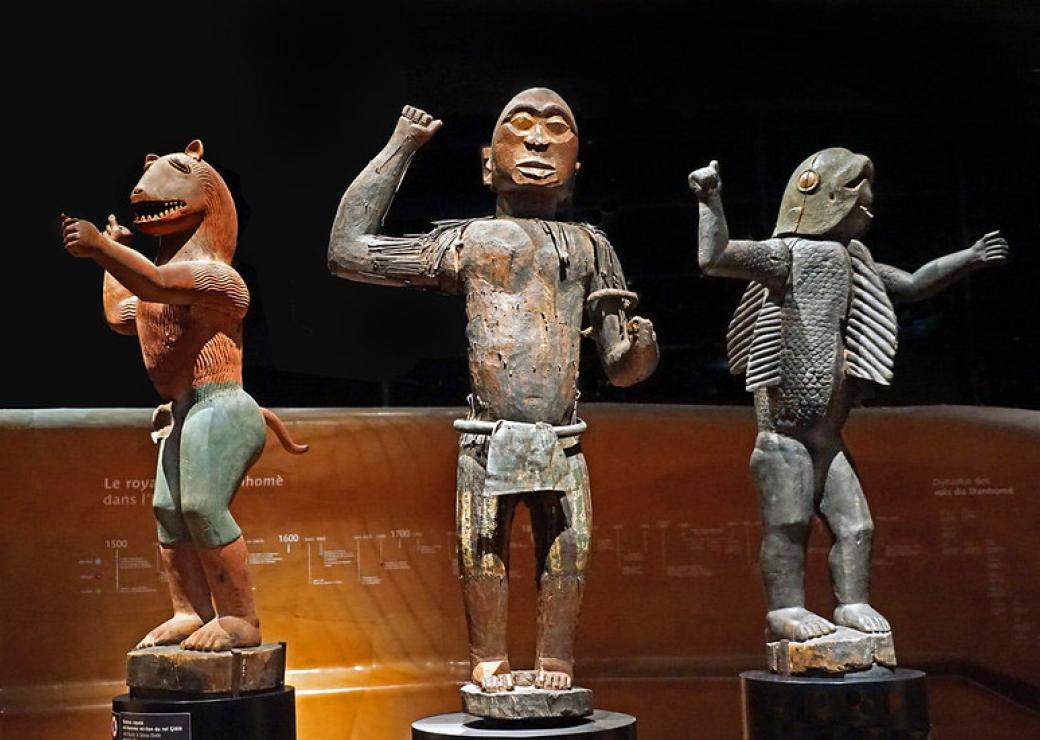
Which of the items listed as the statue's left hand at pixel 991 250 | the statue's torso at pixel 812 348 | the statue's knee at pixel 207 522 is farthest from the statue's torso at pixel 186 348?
the statue's left hand at pixel 991 250

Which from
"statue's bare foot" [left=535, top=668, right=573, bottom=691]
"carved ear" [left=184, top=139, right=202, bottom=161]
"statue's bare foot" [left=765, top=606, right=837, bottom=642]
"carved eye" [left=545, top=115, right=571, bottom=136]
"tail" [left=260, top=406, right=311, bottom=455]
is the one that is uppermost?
"carved ear" [left=184, top=139, right=202, bottom=161]

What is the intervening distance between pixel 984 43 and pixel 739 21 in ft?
2.67

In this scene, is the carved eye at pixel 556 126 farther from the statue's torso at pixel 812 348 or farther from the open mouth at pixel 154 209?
the open mouth at pixel 154 209

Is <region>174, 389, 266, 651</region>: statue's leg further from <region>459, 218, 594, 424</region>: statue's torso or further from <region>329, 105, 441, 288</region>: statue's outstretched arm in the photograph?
<region>459, 218, 594, 424</region>: statue's torso

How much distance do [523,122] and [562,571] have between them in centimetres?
105

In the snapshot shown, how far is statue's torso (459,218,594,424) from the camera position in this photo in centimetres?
323

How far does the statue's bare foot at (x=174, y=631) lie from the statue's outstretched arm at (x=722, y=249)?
5.01 feet

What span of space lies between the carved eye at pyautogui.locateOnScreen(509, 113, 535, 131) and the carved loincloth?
2.31 feet

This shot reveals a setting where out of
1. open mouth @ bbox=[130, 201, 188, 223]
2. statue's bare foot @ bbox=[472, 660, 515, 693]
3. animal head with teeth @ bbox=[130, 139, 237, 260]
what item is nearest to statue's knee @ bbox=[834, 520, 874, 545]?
statue's bare foot @ bbox=[472, 660, 515, 693]

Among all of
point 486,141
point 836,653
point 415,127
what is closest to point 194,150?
point 415,127

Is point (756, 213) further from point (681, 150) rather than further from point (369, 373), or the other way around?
point (369, 373)

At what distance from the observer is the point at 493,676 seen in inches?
124

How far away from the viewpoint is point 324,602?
4.43m

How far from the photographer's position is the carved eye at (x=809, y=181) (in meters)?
3.68
